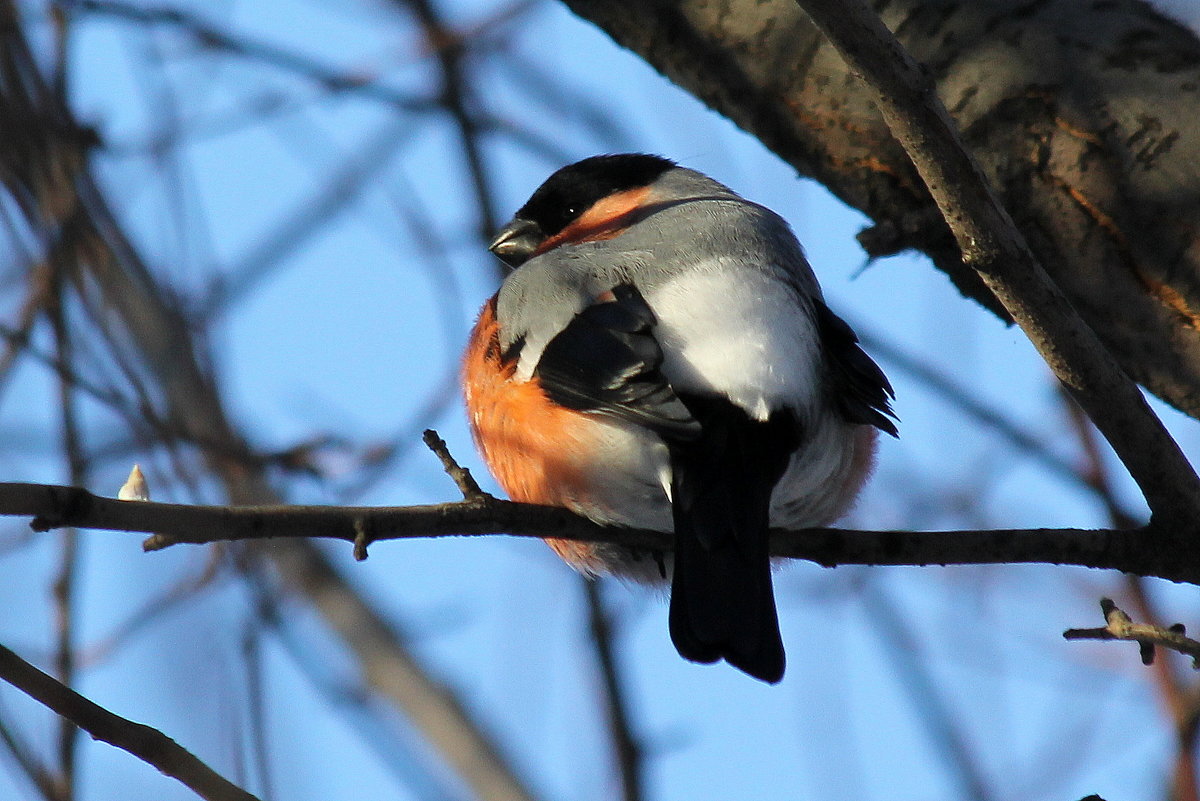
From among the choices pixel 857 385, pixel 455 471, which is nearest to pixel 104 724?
pixel 455 471

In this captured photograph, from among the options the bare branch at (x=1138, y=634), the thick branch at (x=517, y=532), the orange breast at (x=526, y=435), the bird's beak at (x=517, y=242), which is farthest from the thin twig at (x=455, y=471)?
the bird's beak at (x=517, y=242)

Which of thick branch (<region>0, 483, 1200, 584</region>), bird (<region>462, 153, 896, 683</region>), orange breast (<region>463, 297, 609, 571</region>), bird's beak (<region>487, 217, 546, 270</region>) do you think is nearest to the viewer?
thick branch (<region>0, 483, 1200, 584</region>)

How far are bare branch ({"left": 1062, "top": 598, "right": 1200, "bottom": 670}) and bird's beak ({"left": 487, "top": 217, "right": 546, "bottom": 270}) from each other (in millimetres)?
2261

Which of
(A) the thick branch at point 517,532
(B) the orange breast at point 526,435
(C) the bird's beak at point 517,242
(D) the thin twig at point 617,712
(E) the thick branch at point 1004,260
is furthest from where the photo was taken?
(C) the bird's beak at point 517,242

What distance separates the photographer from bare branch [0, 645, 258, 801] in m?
1.49

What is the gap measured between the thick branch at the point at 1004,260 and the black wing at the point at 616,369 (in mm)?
616

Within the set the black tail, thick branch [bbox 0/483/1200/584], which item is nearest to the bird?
the black tail

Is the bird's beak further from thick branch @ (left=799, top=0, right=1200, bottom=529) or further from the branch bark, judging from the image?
thick branch @ (left=799, top=0, right=1200, bottom=529)

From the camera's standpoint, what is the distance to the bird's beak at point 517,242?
153 inches

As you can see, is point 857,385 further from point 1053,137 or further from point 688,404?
point 1053,137

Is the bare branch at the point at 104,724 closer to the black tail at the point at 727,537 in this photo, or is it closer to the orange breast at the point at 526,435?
the black tail at the point at 727,537

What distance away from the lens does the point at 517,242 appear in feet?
12.8

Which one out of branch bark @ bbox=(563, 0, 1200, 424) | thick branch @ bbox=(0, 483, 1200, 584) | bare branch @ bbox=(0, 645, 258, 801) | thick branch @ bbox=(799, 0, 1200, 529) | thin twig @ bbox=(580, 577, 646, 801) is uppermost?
branch bark @ bbox=(563, 0, 1200, 424)

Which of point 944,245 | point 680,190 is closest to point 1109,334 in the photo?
point 944,245
